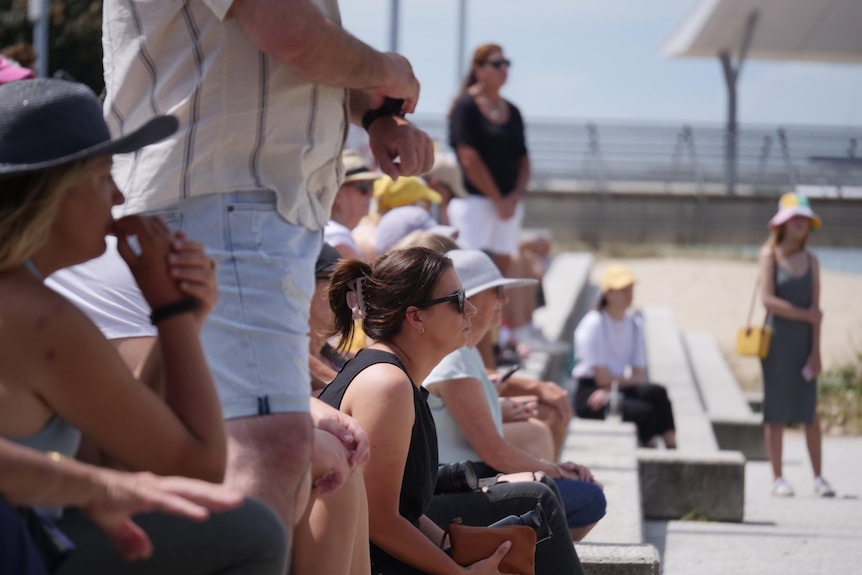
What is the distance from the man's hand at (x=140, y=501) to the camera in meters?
1.97

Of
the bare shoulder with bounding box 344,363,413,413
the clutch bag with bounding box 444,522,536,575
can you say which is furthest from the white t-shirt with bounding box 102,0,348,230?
the clutch bag with bounding box 444,522,536,575

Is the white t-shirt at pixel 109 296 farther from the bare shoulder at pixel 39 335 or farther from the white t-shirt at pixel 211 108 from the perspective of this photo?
the bare shoulder at pixel 39 335

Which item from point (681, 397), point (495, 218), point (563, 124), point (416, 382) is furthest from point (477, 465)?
point (563, 124)

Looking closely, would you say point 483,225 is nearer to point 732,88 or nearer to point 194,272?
Result: point 194,272

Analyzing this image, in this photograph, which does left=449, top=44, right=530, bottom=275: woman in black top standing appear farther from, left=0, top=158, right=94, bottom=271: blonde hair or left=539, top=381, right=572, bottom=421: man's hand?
left=0, top=158, right=94, bottom=271: blonde hair

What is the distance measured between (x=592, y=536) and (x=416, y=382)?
63.0 inches

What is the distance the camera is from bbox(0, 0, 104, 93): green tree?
41.9 feet

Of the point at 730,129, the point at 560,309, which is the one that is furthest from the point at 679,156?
the point at 560,309

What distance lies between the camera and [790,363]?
8.25 m

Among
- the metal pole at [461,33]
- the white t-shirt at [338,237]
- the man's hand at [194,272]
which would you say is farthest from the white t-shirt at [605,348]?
the metal pole at [461,33]

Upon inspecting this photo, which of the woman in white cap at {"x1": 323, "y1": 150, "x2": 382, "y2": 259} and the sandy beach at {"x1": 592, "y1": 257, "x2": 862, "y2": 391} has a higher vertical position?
the woman in white cap at {"x1": 323, "y1": 150, "x2": 382, "y2": 259}

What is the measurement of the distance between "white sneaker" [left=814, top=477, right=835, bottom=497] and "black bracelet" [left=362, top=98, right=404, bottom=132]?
5.75m

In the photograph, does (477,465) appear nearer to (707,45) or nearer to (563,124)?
(563,124)

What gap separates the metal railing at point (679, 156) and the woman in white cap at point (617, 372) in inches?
833
